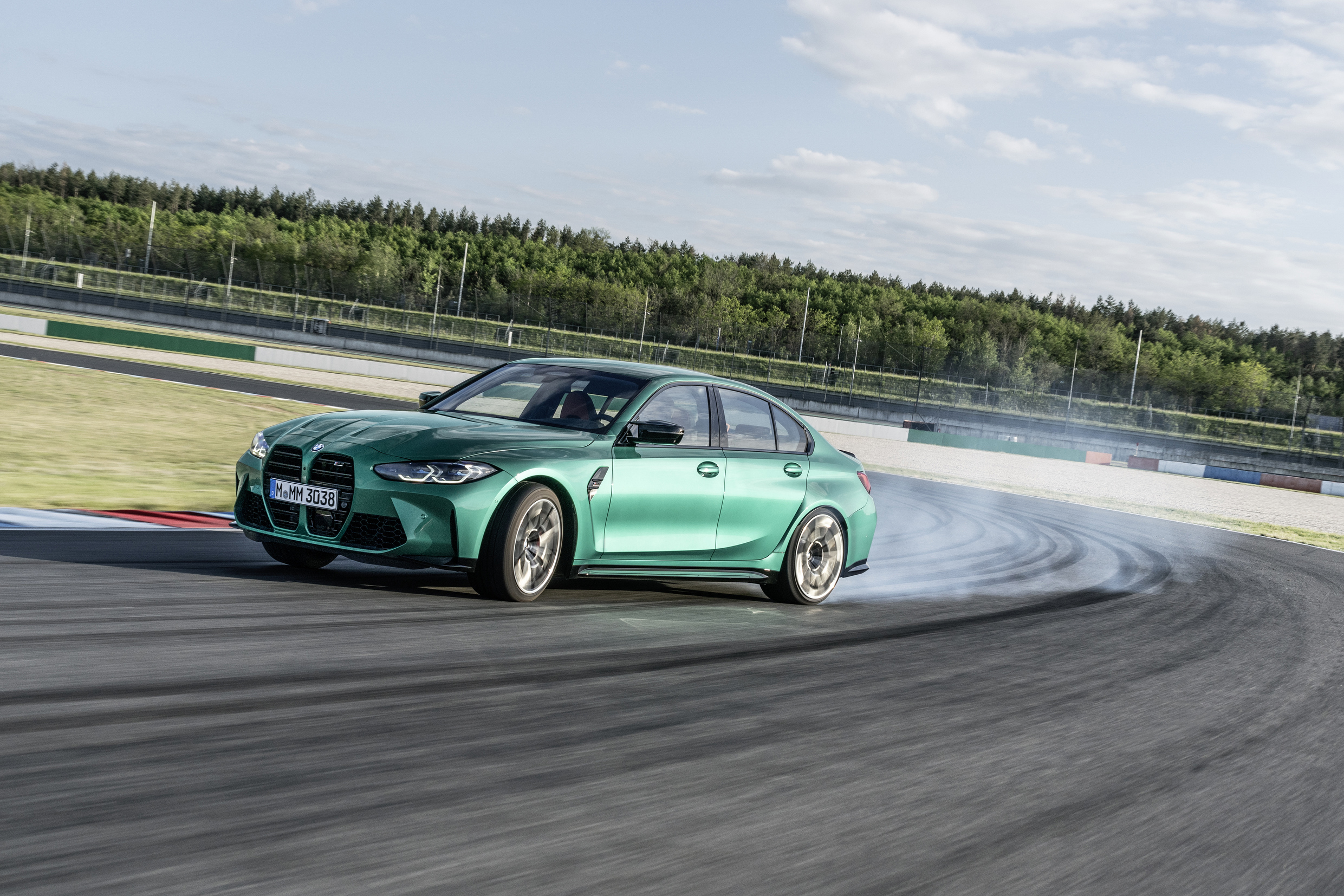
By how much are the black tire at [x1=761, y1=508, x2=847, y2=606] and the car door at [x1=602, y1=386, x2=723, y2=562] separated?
0.77 metres

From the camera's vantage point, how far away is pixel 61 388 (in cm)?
2000

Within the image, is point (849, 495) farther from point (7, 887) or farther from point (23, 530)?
point (7, 887)

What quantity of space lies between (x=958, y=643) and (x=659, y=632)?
1840mm

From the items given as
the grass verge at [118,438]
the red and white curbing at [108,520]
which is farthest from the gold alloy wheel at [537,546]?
the grass verge at [118,438]

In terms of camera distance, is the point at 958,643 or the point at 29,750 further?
the point at 958,643

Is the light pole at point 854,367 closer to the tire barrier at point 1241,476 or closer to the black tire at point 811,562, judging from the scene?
the tire barrier at point 1241,476

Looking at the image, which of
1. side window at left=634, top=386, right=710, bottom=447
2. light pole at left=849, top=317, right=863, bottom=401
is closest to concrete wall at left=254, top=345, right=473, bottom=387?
light pole at left=849, top=317, right=863, bottom=401

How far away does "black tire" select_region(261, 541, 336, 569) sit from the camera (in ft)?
23.3

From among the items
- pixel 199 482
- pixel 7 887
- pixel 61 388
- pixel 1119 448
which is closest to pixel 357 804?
pixel 7 887

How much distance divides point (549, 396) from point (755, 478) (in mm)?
1431

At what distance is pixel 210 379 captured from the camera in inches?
1134

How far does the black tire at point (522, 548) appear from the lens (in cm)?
636

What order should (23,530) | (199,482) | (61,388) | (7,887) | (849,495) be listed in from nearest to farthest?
(7,887)
(23,530)
(849,495)
(199,482)
(61,388)

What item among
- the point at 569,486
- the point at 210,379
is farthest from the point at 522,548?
the point at 210,379
